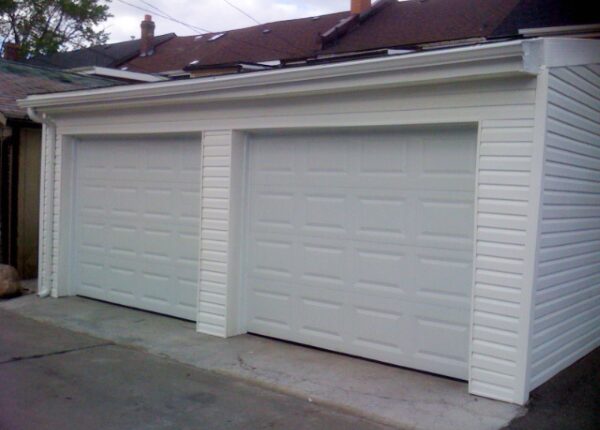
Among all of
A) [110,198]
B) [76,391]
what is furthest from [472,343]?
[110,198]

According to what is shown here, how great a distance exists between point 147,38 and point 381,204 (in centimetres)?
2726

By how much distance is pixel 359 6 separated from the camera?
25062mm

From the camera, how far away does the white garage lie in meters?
6.21

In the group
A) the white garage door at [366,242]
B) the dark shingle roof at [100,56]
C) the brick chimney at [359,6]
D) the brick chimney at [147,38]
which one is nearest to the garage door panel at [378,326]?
the white garage door at [366,242]

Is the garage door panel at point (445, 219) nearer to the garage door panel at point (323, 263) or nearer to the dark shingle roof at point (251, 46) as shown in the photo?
the garage door panel at point (323, 263)

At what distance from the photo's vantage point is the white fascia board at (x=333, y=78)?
6008mm

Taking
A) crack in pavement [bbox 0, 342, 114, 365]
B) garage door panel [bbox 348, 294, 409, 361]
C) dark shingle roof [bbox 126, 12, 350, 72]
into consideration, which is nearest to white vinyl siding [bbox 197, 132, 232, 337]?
crack in pavement [bbox 0, 342, 114, 365]

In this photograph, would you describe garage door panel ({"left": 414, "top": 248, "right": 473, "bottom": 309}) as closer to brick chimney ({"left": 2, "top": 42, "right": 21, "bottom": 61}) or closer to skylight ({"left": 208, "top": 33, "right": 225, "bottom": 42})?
brick chimney ({"left": 2, "top": 42, "right": 21, "bottom": 61})

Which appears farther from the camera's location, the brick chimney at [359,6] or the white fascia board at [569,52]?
the brick chimney at [359,6]

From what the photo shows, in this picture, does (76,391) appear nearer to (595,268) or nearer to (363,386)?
(363,386)

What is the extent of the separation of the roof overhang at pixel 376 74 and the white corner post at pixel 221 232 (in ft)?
2.00

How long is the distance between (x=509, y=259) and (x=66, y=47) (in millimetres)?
37602

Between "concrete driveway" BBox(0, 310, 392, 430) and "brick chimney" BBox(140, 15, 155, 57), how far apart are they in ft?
84.8

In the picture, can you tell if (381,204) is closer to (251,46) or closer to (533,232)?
(533,232)
